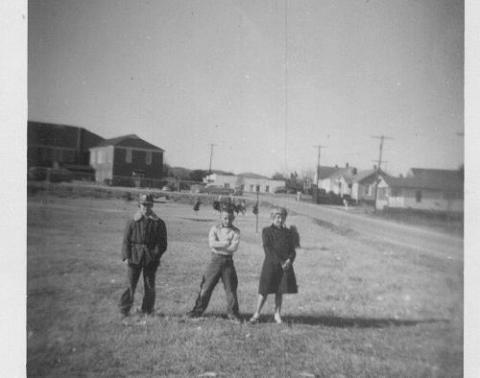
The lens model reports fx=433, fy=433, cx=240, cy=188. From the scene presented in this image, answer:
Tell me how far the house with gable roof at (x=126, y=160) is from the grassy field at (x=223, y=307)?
171 mm

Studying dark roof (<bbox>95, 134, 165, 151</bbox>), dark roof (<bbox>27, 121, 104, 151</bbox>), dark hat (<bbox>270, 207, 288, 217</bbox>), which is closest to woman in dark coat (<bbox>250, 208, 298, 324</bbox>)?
dark hat (<bbox>270, 207, 288, 217</bbox>)

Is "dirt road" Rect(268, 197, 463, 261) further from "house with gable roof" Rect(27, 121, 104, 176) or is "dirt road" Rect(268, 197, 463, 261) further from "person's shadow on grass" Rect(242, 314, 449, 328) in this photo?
"house with gable roof" Rect(27, 121, 104, 176)

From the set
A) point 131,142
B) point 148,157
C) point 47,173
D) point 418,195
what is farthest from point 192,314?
point 418,195

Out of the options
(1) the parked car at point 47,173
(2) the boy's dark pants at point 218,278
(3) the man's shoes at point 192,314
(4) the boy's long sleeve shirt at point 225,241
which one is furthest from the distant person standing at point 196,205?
(1) the parked car at point 47,173

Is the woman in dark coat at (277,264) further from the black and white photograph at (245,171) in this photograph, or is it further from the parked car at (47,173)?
the parked car at (47,173)

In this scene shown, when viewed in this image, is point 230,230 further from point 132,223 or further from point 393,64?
point 393,64

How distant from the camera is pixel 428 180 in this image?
272cm

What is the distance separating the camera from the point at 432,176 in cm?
273

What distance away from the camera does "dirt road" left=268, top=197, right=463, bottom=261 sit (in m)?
2.64

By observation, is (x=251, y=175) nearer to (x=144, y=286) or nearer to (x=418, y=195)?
(x=144, y=286)

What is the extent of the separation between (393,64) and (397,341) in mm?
1668

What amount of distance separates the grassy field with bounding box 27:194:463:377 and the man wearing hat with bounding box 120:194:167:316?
4 centimetres

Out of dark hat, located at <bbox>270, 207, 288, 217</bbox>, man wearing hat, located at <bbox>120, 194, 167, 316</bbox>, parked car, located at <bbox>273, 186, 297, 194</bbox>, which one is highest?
parked car, located at <bbox>273, 186, 297, 194</bbox>

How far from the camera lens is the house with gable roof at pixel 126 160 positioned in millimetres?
2643
